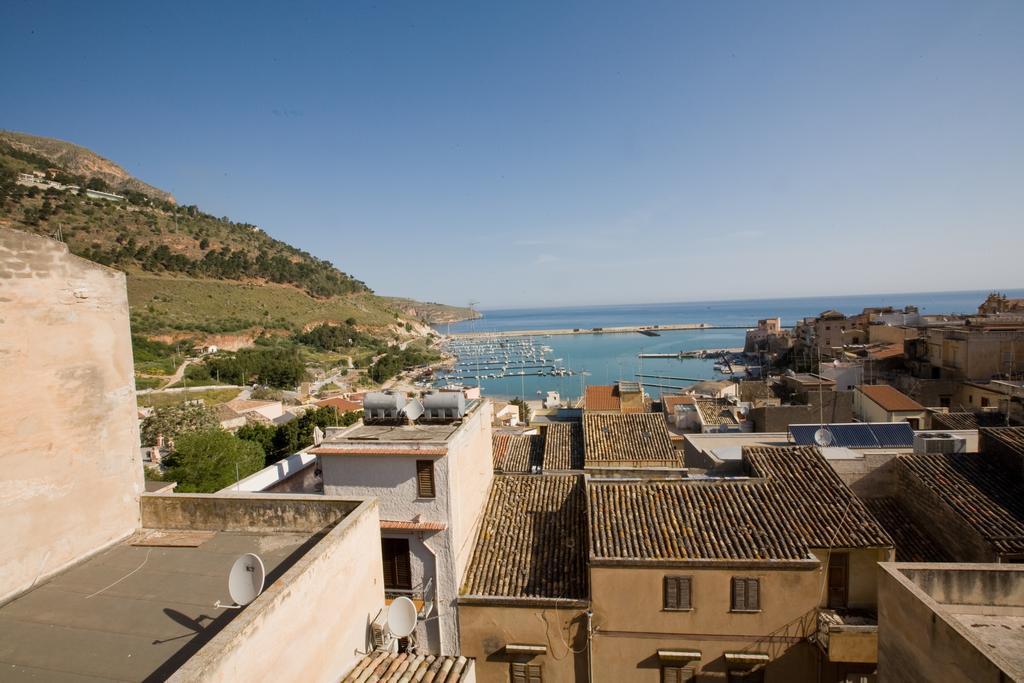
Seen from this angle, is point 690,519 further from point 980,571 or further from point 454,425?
point 454,425

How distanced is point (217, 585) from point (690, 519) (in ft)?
27.1

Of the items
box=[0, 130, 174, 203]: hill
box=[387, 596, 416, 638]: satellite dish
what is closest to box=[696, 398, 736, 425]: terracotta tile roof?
box=[387, 596, 416, 638]: satellite dish

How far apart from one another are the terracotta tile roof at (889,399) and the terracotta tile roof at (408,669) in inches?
1007

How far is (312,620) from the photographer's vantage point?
15.0 feet

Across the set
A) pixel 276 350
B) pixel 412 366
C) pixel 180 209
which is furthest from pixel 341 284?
pixel 276 350

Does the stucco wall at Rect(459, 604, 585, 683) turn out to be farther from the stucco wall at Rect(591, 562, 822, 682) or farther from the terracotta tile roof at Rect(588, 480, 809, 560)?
the terracotta tile roof at Rect(588, 480, 809, 560)

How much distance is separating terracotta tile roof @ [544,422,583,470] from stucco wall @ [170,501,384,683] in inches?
429

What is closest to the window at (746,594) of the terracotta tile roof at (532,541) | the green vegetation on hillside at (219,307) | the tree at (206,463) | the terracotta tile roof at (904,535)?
the terracotta tile roof at (532,541)

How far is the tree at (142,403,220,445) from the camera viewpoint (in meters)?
24.5

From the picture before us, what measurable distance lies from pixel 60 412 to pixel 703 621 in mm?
9775

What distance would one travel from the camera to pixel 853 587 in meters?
9.12

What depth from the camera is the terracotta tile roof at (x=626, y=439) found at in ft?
52.5

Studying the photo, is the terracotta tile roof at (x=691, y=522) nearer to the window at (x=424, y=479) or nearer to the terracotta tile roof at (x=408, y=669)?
the window at (x=424, y=479)

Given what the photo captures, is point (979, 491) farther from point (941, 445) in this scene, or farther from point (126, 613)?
point (126, 613)
